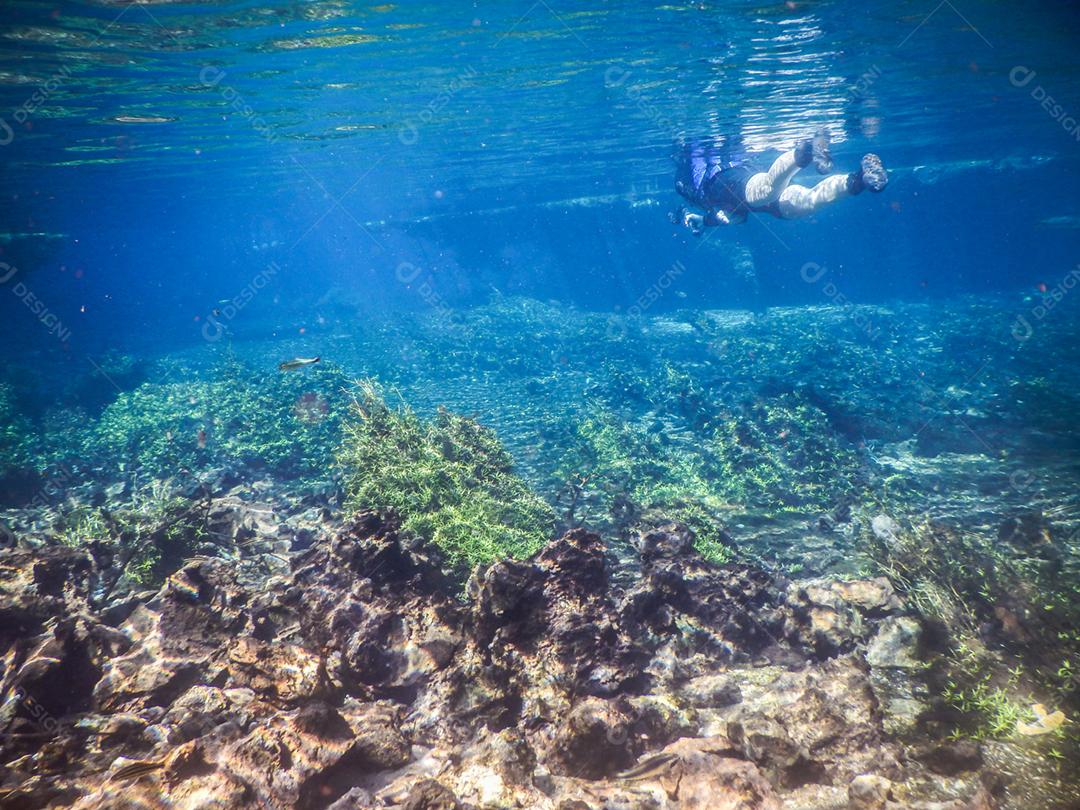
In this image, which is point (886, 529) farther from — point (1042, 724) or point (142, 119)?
point (142, 119)

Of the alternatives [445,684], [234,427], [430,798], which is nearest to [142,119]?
[234,427]

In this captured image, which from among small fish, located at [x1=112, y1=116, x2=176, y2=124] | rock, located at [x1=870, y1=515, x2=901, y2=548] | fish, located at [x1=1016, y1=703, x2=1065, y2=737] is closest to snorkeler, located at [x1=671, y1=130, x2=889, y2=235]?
rock, located at [x1=870, y1=515, x2=901, y2=548]

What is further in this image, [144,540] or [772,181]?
[772,181]

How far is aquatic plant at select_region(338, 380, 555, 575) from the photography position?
667 cm

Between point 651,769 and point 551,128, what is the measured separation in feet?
93.5

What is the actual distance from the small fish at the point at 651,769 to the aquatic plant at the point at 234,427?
33.2 ft

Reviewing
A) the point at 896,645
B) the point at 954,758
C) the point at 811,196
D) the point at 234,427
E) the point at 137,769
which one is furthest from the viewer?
the point at 234,427

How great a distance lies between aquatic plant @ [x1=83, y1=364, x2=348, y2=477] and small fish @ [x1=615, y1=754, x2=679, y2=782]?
10.1 meters

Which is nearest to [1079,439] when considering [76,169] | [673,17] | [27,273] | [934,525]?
[934,525]

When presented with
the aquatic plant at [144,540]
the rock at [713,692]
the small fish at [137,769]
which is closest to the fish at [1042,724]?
the rock at [713,692]

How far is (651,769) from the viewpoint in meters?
3.60

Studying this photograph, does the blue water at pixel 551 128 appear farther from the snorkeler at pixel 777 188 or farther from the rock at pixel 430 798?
the rock at pixel 430 798

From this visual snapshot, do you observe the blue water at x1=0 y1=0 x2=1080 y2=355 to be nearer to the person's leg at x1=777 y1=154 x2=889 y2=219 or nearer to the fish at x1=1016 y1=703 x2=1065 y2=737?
the person's leg at x1=777 y1=154 x2=889 y2=219

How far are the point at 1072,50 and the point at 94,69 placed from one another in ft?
113
